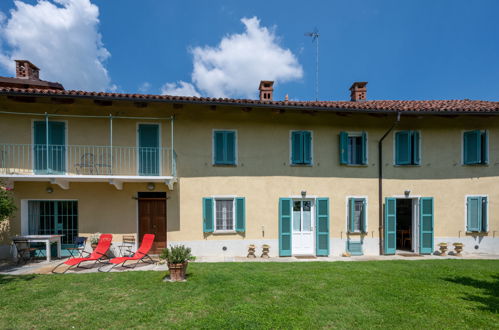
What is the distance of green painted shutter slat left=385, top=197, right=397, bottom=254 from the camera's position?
937 centimetres

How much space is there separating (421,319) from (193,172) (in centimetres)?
716

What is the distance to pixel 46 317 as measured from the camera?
437 centimetres

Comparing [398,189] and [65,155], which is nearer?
[65,155]

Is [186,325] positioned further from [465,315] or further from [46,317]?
[465,315]

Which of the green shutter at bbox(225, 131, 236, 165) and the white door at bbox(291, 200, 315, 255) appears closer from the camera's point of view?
the green shutter at bbox(225, 131, 236, 165)

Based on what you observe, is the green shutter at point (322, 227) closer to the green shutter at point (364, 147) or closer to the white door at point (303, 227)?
the white door at point (303, 227)

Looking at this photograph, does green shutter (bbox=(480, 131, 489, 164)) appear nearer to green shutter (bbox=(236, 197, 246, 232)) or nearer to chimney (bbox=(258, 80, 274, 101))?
chimney (bbox=(258, 80, 274, 101))

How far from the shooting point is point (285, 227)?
29.8ft

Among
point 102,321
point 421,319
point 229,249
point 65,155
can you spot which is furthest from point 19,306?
point 421,319

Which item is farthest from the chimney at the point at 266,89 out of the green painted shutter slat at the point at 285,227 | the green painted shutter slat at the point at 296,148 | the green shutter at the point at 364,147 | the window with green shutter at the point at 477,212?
the window with green shutter at the point at 477,212

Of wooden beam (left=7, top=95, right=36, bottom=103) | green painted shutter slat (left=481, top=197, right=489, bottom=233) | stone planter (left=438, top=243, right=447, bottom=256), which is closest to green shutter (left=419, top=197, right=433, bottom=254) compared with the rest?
stone planter (left=438, top=243, right=447, bottom=256)

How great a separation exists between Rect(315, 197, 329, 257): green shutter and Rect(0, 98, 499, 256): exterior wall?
0.86 feet

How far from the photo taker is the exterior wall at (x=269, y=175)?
856 centimetres

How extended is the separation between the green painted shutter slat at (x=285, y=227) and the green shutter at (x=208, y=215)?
247 centimetres
